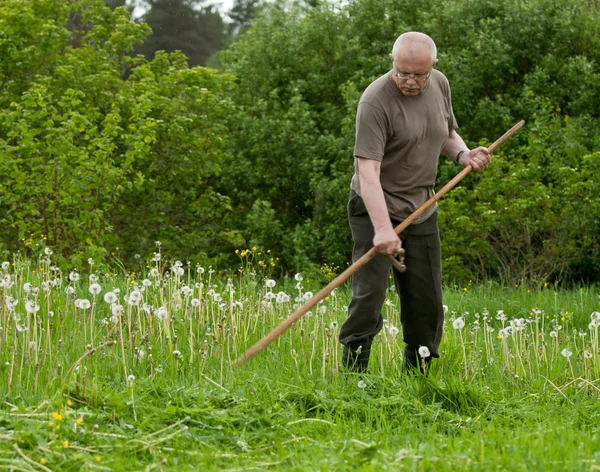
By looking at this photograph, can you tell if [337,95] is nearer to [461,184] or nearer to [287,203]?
[287,203]

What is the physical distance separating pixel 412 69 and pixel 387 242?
37.5 inches

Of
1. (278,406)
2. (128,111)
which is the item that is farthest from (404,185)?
(128,111)

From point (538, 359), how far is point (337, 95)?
1189 centimetres

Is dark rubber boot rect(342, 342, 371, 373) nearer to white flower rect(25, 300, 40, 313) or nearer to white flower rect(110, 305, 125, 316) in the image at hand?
white flower rect(110, 305, 125, 316)

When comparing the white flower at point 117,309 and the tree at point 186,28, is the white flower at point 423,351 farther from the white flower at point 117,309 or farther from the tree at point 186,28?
the tree at point 186,28

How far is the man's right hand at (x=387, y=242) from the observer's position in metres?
4.99

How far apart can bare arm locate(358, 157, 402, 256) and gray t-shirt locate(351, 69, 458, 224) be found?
7 cm

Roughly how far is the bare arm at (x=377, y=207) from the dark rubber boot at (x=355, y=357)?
0.82 metres

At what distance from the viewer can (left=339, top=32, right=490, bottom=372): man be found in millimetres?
5148

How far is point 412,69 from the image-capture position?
5.13 metres

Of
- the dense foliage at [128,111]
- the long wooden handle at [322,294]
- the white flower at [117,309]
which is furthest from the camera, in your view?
the dense foliage at [128,111]

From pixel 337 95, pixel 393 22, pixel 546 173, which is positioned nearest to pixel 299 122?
pixel 337 95

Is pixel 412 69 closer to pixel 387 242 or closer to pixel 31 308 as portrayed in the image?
pixel 387 242

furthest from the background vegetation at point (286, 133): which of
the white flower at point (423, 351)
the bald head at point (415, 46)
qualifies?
the bald head at point (415, 46)
